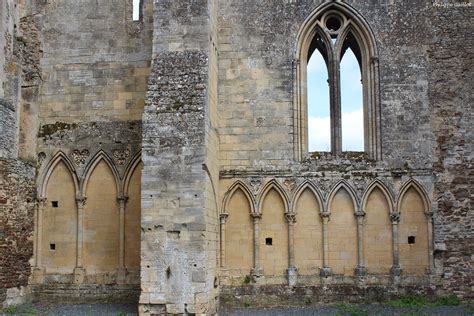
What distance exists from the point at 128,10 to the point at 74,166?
398 cm

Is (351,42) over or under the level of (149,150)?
over

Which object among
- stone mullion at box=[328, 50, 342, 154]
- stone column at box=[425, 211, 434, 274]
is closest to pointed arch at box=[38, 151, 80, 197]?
stone mullion at box=[328, 50, 342, 154]

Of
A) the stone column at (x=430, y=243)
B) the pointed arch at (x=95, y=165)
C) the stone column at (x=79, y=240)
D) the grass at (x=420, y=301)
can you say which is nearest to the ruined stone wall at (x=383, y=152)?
the stone column at (x=430, y=243)

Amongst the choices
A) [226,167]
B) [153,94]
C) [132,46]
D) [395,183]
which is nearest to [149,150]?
[153,94]

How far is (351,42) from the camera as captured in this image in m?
15.3

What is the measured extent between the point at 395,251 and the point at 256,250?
3.06m

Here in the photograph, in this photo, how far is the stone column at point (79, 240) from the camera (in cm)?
1453

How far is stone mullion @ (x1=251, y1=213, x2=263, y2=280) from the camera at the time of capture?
14102 millimetres

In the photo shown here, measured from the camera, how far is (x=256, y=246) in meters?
14.2

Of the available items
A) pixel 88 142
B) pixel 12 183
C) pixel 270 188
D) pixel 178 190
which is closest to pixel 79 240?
pixel 12 183

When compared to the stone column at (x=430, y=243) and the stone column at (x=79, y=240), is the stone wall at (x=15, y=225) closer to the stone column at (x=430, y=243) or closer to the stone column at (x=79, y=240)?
the stone column at (x=79, y=240)

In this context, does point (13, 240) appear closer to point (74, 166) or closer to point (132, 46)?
point (74, 166)

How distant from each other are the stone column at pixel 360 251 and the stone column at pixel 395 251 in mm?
623

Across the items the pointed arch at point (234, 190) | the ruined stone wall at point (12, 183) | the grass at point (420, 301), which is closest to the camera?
the grass at point (420, 301)
